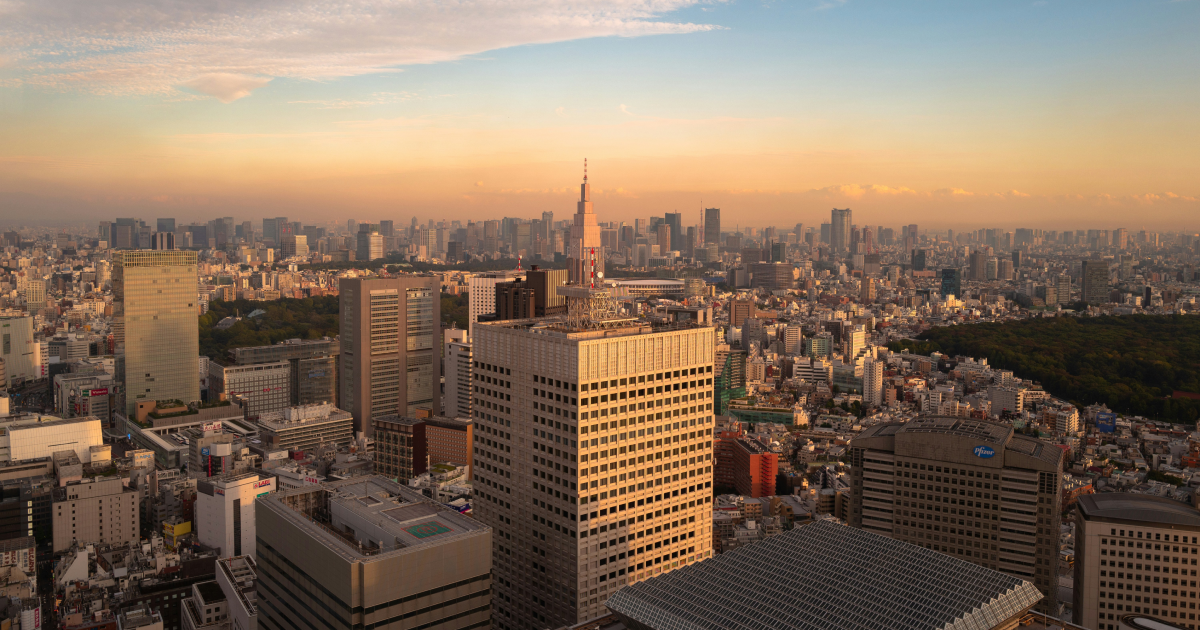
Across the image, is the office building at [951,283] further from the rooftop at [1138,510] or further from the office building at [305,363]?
the rooftop at [1138,510]

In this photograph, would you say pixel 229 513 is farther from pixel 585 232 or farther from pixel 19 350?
pixel 19 350

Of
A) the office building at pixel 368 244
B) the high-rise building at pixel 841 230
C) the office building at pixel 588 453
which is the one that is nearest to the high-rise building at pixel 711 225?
→ the high-rise building at pixel 841 230

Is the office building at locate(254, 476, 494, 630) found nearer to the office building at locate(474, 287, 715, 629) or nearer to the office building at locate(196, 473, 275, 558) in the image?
the office building at locate(474, 287, 715, 629)

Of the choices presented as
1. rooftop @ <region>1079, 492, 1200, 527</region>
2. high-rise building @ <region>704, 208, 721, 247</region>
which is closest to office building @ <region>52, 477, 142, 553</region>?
rooftop @ <region>1079, 492, 1200, 527</region>

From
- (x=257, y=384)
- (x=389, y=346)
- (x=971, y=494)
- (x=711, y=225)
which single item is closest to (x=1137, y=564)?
(x=971, y=494)

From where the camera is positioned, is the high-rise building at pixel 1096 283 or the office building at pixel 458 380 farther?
the high-rise building at pixel 1096 283

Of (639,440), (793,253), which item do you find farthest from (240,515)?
(793,253)
